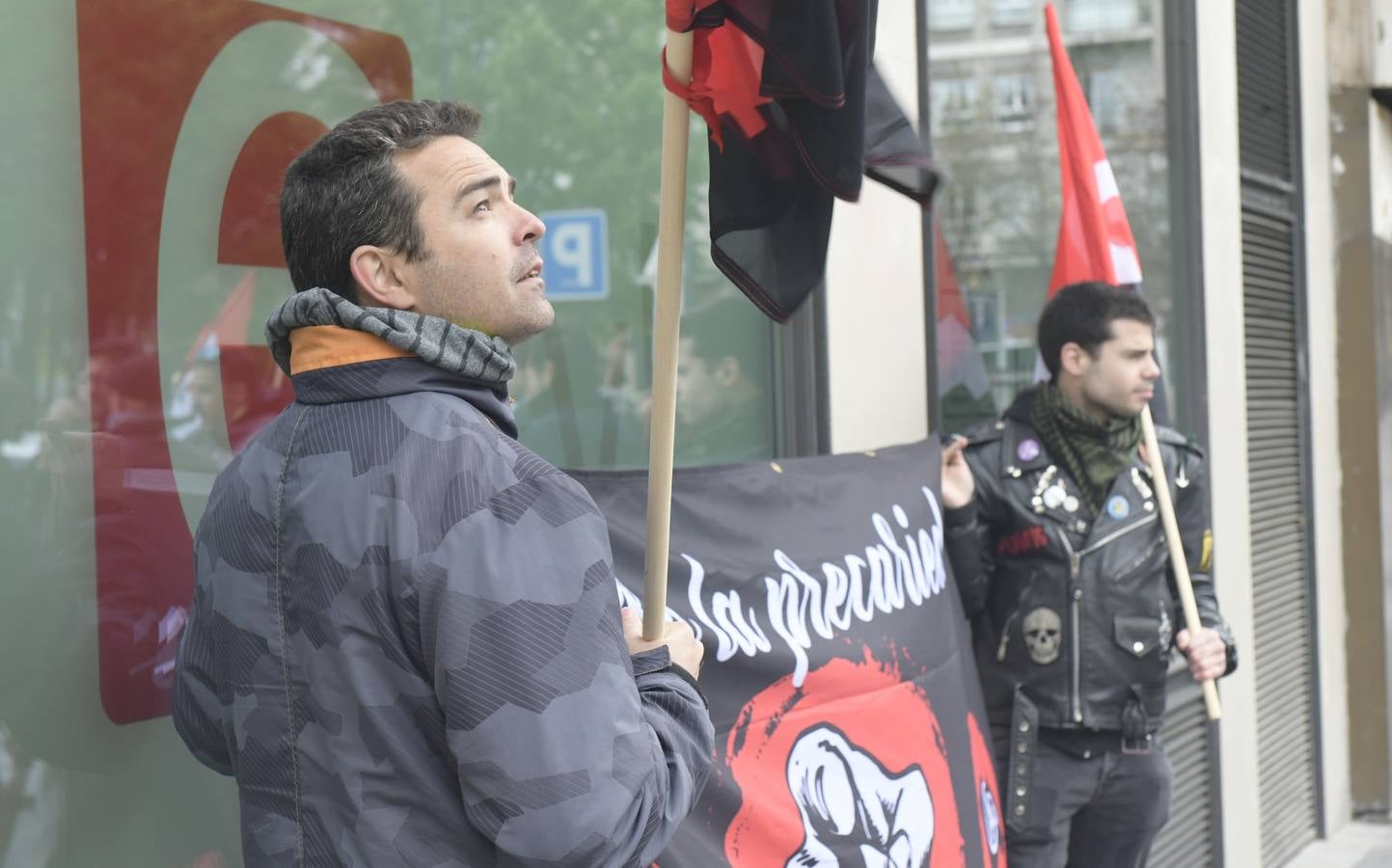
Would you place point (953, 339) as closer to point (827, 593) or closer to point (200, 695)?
point (827, 593)

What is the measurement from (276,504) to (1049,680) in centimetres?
257

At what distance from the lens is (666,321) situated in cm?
196

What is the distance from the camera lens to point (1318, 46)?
7965 mm

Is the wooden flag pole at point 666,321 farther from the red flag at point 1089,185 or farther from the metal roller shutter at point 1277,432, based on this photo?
the metal roller shutter at point 1277,432

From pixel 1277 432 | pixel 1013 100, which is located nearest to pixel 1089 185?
pixel 1013 100

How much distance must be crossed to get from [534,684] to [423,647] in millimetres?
135

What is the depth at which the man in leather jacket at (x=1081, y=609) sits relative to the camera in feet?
12.7

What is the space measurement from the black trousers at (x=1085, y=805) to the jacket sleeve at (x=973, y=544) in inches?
15.9

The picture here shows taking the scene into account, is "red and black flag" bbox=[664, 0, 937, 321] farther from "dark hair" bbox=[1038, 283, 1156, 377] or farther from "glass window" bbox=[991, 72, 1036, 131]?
"glass window" bbox=[991, 72, 1036, 131]

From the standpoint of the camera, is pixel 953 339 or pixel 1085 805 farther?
pixel 953 339

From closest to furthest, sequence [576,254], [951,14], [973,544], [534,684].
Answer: [534,684]
[576,254]
[973,544]
[951,14]

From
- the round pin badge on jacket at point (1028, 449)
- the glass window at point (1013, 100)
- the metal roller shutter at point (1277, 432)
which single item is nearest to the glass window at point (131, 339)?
the round pin badge on jacket at point (1028, 449)

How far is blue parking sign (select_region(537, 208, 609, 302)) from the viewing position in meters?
3.50

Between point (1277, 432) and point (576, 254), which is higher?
point (576, 254)
